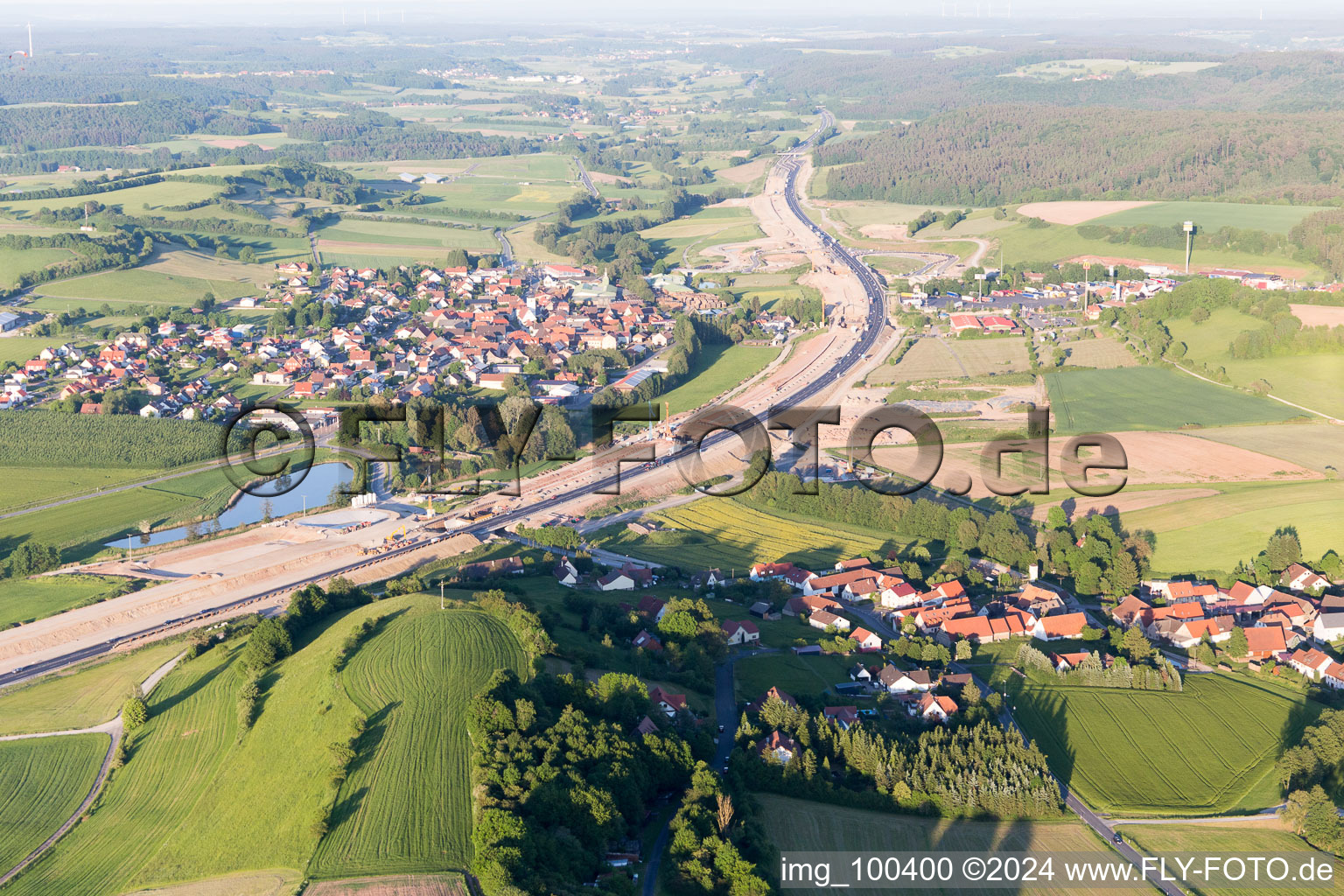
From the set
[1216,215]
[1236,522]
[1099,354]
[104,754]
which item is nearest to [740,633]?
[104,754]

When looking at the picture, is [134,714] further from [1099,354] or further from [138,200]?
[138,200]

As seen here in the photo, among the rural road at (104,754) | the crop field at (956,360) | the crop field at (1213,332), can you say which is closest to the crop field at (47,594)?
the rural road at (104,754)

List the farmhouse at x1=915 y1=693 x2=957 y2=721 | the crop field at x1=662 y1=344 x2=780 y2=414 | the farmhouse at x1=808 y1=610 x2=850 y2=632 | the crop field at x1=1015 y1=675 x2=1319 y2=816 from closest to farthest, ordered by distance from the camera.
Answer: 1. the crop field at x1=1015 y1=675 x2=1319 y2=816
2. the farmhouse at x1=915 y1=693 x2=957 y2=721
3. the farmhouse at x1=808 y1=610 x2=850 y2=632
4. the crop field at x1=662 y1=344 x2=780 y2=414

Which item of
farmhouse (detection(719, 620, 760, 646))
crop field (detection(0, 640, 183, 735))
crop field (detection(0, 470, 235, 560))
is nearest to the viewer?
crop field (detection(0, 640, 183, 735))

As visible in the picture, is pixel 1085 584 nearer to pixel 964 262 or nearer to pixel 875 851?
pixel 875 851

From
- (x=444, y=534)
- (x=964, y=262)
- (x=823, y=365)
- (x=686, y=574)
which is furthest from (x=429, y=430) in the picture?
(x=964, y=262)

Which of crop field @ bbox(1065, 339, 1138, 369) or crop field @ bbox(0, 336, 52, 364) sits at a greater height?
crop field @ bbox(1065, 339, 1138, 369)

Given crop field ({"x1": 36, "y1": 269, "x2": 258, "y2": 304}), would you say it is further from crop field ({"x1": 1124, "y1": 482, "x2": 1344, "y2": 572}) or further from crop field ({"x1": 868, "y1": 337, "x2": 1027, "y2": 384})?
crop field ({"x1": 1124, "y1": 482, "x2": 1344, "y2": 572})

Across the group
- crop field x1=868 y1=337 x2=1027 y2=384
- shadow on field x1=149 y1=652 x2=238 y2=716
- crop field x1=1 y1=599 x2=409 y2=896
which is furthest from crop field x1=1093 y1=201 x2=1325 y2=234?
shadow on field x1=149 y1=652 x2=238 y2=716
